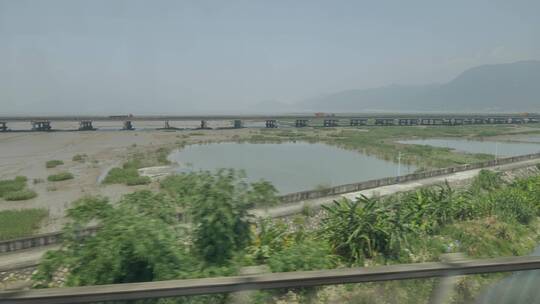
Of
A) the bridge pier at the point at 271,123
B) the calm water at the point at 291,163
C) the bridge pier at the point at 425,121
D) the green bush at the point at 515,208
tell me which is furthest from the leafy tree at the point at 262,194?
the bridge pier at the point at 425,121

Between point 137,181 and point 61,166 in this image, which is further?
point 61,166

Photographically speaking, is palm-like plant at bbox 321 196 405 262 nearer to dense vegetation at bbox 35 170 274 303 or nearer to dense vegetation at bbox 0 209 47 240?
dense vegetation at bbox 35 170 274 303

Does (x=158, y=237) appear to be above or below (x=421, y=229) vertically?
above

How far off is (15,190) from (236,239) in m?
24.7

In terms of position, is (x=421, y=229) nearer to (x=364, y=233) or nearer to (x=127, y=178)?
(x=364, y=233)

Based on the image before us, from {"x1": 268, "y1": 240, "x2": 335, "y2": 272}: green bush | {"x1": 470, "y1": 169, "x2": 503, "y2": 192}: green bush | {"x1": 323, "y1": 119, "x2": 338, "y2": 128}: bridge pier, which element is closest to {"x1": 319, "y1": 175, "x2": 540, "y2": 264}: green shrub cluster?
{"x1": 470, "y1": 169, "x2": 503, "y2": 192}: green bush

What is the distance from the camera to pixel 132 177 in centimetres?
2628

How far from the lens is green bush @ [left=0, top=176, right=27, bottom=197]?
74.5ft

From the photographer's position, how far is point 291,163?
121 feet

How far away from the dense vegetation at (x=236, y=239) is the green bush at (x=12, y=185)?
69.1 ft

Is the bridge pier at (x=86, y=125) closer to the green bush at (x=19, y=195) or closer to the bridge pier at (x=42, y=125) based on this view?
the bridge pier at (x=42, y=125)

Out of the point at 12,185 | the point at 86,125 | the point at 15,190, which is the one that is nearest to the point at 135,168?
the point at 12,185

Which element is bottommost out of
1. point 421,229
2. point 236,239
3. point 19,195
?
point 19,195

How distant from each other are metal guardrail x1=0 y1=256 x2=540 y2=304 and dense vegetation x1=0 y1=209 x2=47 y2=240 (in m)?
15.2
